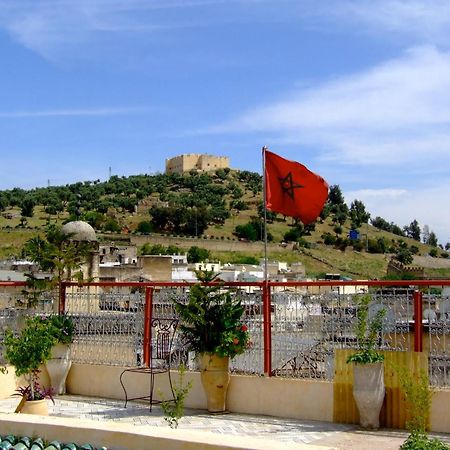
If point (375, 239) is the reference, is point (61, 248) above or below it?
below

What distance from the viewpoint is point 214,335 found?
9.38 m

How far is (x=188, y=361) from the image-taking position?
10086 millimetres

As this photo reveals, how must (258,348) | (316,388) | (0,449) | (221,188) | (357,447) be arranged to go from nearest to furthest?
1. (0,449)
2. (357,447)
3. (316,388)
4. (258,348)
5. (221,188)

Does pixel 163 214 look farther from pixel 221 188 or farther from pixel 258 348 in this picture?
pixel 258 348

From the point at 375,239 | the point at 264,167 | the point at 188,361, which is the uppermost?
the point at 375,239

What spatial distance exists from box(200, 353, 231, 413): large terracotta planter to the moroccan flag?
2.07 meters

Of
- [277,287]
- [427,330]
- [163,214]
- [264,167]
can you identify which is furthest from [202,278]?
[163,214]

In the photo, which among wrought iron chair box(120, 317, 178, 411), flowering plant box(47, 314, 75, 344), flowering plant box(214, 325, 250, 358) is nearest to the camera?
flowering plant box(214, 325, 250, 358)

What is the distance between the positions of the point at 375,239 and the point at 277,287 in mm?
107718

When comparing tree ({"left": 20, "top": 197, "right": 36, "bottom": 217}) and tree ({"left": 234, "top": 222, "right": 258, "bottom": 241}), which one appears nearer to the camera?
tree ({"left": 20, "top": 197, "right": 36, "bottom": 217})

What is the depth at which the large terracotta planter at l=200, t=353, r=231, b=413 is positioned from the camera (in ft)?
30.9

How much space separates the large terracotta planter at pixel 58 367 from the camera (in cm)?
1101

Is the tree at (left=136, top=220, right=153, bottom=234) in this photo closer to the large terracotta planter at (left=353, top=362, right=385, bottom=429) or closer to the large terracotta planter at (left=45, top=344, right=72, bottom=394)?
the large terracotta planter at (left=45, top=344, right=72, bottom=394)

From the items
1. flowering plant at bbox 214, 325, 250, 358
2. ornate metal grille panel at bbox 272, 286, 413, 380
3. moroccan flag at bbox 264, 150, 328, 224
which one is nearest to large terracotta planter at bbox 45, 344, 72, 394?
flowering plant at bbox 214, 325, 250, 358
